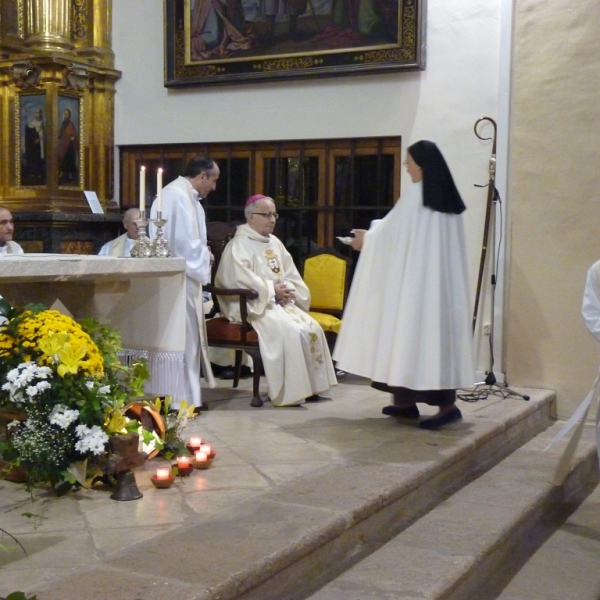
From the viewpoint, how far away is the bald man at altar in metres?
7.15

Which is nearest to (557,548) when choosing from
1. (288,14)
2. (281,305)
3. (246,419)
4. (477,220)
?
(246,419)

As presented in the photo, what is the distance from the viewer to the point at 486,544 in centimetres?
362

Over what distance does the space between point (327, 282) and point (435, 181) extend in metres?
2.15

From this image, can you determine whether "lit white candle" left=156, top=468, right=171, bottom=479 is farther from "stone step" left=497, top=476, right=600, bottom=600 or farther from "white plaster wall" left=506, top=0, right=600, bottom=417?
"white plaster wall" left=506, top=0, right=600, bottom=417

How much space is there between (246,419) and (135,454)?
162cm

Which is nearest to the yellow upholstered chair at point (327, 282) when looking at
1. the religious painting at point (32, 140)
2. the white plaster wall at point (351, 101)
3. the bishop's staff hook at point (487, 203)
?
the white plaster wall at point (351, 101)

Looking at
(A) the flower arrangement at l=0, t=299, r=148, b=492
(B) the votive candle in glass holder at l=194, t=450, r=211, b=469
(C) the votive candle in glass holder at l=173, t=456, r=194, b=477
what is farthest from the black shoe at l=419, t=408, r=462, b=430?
(A) the flower arrangement at l=0, t=299, r=148, b=492

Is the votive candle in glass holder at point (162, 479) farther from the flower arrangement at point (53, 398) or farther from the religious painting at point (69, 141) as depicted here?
the religious painting at point (69, 141)

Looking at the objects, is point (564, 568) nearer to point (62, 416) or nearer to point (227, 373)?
point (62, 416)

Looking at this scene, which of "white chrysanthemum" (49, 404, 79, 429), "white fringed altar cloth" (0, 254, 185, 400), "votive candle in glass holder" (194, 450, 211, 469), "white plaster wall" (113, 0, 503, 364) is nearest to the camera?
"white chrysanthemum" (49, 404, 79, 429)

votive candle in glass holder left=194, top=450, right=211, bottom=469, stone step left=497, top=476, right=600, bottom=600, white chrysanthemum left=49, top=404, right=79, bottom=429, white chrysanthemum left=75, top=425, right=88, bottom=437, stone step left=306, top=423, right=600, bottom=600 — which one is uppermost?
white chrysanthemum left=49, top=404, right=79, bottom=429

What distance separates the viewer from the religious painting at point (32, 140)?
761 centimetres

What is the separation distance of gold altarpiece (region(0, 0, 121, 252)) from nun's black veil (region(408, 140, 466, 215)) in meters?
3.65

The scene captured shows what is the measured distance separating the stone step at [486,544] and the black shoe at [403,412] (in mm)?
573
